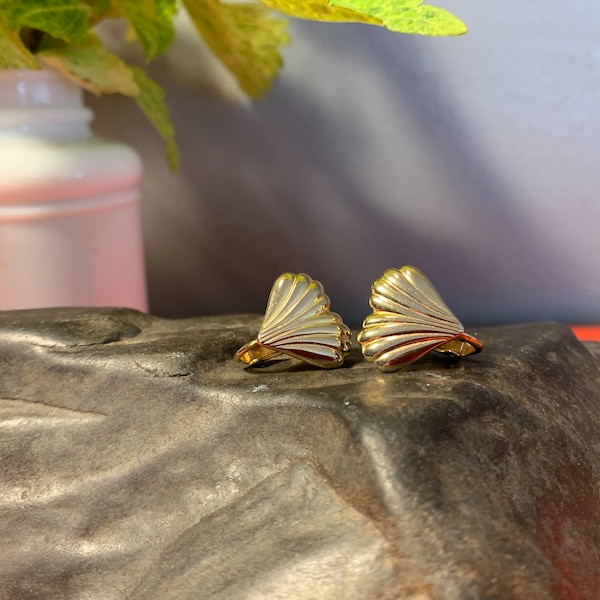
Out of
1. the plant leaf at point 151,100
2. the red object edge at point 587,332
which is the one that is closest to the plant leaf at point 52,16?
the plant leaf at point 151,100

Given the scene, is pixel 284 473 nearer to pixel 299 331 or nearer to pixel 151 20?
pixel 299 331

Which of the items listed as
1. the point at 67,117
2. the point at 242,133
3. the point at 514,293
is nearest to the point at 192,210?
the point at 242,133

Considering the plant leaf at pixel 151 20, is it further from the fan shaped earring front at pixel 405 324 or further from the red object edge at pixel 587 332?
the red object edge at pixel 587 332

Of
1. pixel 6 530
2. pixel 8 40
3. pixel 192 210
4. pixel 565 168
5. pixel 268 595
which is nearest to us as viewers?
pixel 268 595

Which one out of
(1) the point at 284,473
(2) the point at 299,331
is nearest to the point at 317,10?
(2) the point at 299,331

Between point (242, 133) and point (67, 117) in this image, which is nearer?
point (67, 117)

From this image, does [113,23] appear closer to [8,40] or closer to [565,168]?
[8,40]

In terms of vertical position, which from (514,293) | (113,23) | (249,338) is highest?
(113,23)
